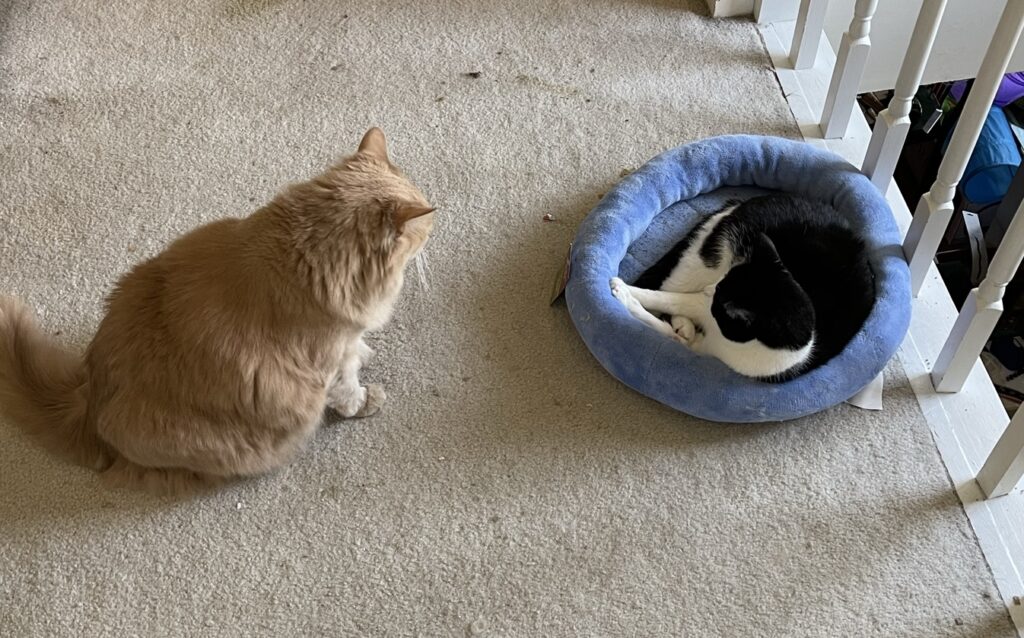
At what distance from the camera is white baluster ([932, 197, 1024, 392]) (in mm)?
1299

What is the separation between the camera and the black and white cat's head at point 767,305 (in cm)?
136

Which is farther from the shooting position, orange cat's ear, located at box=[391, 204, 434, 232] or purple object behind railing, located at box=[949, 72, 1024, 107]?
purple object behind railing, located at box=[949, 72, 1024, 107]

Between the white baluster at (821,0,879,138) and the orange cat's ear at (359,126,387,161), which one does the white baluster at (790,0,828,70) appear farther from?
the orange cat's ear at (359,126,387,161)

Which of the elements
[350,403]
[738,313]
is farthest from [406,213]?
[738,313]

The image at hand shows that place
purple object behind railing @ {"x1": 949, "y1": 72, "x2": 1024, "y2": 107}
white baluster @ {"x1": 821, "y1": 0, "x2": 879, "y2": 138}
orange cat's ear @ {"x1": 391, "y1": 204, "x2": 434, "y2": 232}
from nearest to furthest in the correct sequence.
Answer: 1. orange cat's ear @ {"x1": 391, "y1": 204, "x2": 434, "y2": 232}
2. white baluster @ {"x1": 821, "y1": 0, "x2": 879, "y2": 138}
3. purple object behind railing @ {"x1": 949, "y1": 72, "x2": 1024, "y2": 107}

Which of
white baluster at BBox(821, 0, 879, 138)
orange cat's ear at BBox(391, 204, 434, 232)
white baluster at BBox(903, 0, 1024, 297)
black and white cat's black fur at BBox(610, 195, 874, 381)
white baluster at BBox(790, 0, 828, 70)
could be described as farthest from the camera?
white baluster at BBox(790, 0, 828, 70)

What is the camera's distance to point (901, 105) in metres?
1.57

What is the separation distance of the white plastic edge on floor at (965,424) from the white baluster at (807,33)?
230mm

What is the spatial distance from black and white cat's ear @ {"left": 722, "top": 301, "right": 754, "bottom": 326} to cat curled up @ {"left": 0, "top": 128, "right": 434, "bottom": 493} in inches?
19.4

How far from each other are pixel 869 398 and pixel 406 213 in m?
0.88

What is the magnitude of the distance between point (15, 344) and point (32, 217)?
0.55m

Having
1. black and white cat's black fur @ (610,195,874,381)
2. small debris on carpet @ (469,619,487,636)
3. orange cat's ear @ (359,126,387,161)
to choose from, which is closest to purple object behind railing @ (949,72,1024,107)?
black and white cat's black fur @ (610,195,874,381)

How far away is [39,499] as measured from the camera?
1446 mm

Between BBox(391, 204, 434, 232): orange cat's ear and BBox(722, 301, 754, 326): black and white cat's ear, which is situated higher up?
BBox(391, 204, 434, 232): orange cat's ear
